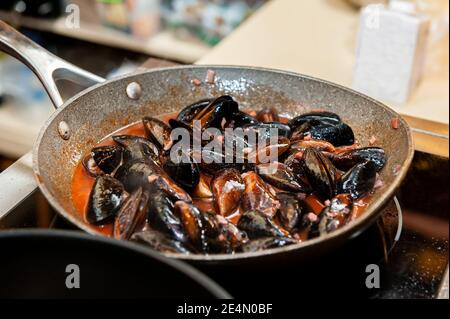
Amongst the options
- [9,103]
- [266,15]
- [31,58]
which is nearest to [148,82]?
[31,58]

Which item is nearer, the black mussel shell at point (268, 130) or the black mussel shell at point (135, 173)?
the black mussel shell at point (135, 173)

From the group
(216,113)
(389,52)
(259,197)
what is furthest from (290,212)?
(389,52)

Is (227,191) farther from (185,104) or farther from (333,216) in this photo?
(185,104)

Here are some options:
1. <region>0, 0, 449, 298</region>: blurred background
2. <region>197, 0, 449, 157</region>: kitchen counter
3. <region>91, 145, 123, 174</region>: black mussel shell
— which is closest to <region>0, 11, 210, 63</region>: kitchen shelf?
<region>0, 0, 449, 298</region>: blurred background

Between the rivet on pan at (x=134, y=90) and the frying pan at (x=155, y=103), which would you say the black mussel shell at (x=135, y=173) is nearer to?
the frying pan at (x=155, y=103)

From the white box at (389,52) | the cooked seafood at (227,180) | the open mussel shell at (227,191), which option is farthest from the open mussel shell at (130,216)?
the white box at (389,52)

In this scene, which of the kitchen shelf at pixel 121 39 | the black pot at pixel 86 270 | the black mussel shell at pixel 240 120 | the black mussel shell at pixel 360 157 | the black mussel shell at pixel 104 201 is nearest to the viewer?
the black pot at pixel 86 270

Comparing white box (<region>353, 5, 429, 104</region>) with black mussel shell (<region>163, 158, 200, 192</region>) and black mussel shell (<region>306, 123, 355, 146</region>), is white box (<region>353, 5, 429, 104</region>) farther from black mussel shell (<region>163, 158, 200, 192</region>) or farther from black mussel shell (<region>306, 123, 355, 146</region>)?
black mussel shell (<region>163, 158, 200, 192</region>)

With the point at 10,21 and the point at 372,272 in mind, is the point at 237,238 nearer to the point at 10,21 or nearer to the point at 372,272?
the point at 372,272
